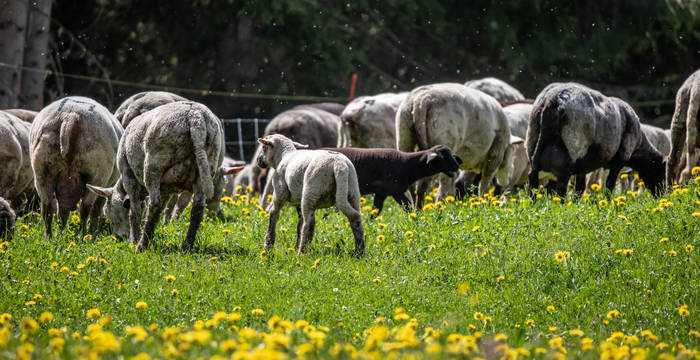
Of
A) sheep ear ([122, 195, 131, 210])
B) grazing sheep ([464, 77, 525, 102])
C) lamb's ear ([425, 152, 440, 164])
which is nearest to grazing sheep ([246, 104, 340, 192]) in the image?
grazing sheep ([464, 77, 525, 102])

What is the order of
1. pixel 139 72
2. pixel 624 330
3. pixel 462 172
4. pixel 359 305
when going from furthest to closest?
1. pixel 139 72
2. pixel 462 172
3. pixel 359 305
4. pixel 624 330

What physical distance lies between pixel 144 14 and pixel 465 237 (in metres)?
17.7

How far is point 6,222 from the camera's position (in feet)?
28.5

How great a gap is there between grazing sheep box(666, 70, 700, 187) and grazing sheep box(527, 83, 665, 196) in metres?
0.54

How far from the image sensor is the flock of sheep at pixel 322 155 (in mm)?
8094

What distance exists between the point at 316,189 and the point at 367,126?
5.83 meters

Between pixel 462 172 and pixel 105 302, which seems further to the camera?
pixel 462 172

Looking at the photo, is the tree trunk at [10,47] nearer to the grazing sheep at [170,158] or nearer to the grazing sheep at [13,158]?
the grazing sheep at [13,158]

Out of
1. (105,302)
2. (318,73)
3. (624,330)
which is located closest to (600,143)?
(624,330)

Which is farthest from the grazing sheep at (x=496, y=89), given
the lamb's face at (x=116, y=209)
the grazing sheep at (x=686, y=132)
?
the lamb's face at (x=116, y=209)

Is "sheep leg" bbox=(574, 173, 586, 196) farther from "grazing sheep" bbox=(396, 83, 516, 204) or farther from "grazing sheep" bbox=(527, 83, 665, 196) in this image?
"grazing sheep" bbox=(396, 83, 516, 204)

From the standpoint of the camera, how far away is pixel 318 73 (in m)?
23.2

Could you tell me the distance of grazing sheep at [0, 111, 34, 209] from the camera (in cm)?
988

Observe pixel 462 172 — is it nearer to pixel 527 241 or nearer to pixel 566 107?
pixel 566 107
